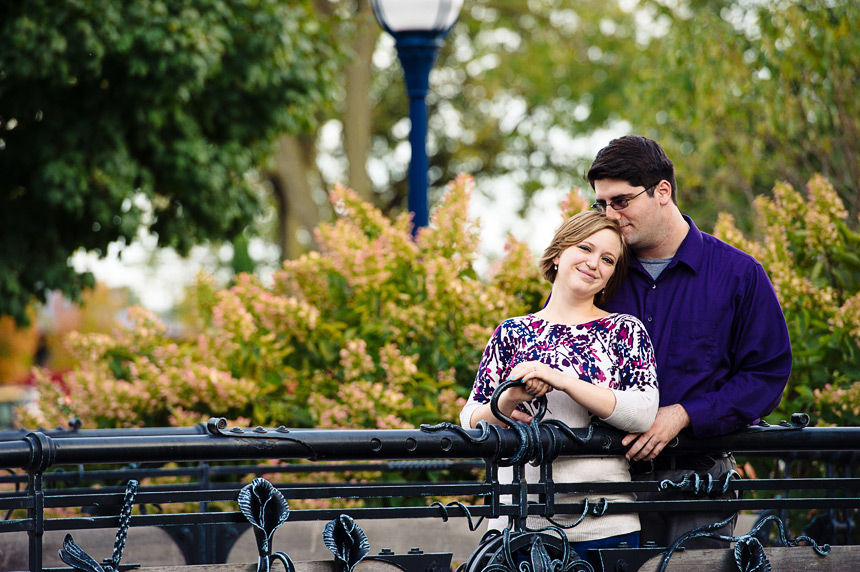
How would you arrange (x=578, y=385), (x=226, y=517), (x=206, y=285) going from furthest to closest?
1. (x=206, y=285)
2. (x=578, y=385)
3. (x=226, y=517)

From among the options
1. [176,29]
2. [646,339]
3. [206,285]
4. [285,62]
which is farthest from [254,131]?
[646,339]

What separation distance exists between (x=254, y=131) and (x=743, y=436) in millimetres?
7556

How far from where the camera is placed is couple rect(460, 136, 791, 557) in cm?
271

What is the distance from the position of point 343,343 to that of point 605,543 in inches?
111

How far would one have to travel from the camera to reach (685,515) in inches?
117

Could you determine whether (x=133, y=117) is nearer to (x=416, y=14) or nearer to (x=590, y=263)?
(x=416, y=14)

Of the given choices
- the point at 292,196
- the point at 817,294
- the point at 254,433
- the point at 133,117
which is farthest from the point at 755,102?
the point at 292,196

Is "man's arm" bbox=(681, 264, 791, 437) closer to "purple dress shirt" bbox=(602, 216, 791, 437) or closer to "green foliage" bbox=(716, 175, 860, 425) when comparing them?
"purple dress shirt" bbox=(602, 216, 791, 437)

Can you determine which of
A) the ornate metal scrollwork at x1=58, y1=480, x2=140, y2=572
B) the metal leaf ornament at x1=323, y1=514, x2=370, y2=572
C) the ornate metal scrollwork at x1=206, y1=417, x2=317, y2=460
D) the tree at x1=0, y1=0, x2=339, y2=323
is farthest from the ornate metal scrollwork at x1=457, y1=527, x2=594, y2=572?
the tree at x1=0, y1=0, x2=339, y2=323

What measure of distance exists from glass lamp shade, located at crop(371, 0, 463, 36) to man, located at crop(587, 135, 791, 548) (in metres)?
4.05

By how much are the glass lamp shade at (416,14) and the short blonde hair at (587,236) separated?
13.8ft

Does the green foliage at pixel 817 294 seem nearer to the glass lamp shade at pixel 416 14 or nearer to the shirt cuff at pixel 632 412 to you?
the shirt cuff at pixel 632 412

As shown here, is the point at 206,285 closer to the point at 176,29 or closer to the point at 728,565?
the point at 176,29

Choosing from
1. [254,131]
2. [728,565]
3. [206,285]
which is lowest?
[728,565]
